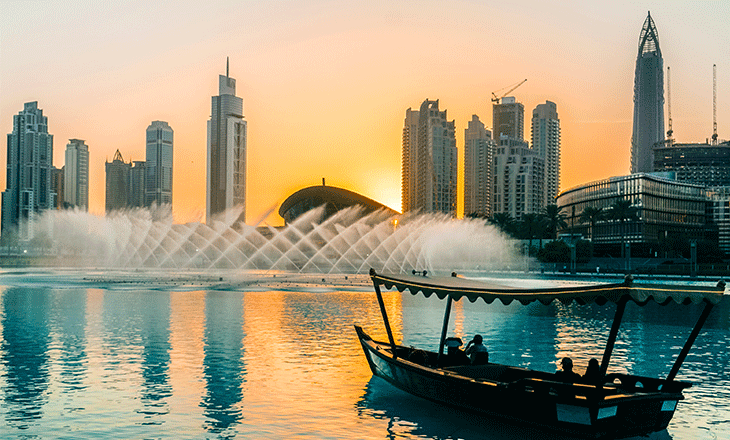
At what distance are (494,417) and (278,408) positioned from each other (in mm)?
6357

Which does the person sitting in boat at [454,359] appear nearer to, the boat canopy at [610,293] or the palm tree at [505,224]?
the boat canopy at [610,293]

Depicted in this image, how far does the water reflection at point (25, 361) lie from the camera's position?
18.4 meters

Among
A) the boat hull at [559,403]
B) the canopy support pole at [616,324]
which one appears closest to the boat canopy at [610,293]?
the canopy support pole at [616,324]

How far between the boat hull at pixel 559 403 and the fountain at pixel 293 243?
64.9 meters

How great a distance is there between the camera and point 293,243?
456ft

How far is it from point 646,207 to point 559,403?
535 ft

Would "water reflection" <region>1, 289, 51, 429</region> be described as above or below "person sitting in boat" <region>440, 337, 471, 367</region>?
below

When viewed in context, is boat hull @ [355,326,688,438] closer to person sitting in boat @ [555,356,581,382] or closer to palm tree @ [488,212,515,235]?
person sitting in boat @ [555,356,581,382]

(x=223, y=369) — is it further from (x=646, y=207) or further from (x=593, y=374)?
(x=646, y=207)

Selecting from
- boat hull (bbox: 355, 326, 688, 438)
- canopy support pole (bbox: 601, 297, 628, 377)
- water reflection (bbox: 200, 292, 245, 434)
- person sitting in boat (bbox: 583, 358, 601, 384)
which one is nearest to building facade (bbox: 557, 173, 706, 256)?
water reflection (bbox: 200, 292, 245, 434)

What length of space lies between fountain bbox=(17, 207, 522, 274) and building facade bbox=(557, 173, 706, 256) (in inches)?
986

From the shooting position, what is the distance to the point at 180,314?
147ft

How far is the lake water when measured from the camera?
17328 mm

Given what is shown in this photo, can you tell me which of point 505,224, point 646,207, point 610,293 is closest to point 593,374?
point 610,293
